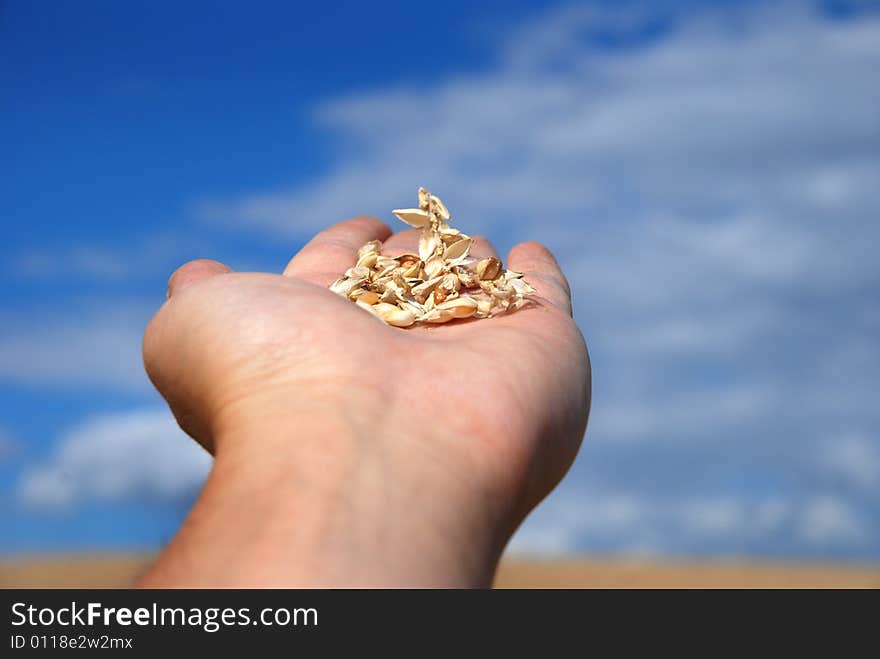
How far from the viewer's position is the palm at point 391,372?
4.83ft

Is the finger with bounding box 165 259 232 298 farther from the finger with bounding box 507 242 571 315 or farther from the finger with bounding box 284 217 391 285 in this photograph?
the finger with bounding box 507 242 571 315

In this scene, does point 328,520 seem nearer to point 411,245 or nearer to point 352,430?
point 352,430

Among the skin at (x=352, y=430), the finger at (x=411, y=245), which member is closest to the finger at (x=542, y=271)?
the finger at (x=411, y=245)

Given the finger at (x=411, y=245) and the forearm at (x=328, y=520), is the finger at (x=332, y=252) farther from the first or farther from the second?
the forearm at (x=328, y=520)

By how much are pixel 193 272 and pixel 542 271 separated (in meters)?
0.99

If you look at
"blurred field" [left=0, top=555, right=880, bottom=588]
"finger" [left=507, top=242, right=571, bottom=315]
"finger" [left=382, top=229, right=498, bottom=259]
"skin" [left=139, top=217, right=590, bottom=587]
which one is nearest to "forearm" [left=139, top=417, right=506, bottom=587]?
"skin" [left=139, top=217, right=590, bottom=587]

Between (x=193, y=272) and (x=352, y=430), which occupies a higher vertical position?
(x=193, y=272)

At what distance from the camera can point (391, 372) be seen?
155 centimetres

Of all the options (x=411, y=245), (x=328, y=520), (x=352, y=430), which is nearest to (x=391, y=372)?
(x=352, y=430)

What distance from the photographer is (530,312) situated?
2.02 meters
